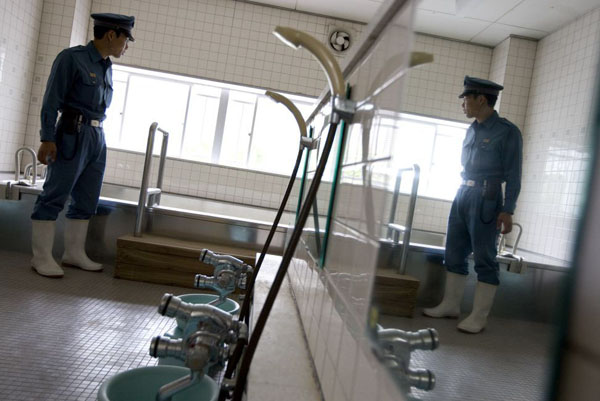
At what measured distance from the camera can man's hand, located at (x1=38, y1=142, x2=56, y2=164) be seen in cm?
257

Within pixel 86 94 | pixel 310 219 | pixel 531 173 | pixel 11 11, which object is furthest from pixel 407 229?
pixel 11 11

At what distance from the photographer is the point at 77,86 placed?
2.72 metres

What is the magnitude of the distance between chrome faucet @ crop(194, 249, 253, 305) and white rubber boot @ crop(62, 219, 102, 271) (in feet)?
5.02

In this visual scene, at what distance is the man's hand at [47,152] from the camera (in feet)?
8.43

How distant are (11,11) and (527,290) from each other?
545cm

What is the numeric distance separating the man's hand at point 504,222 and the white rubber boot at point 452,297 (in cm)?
6

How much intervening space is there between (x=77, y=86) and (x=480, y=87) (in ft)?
9.11

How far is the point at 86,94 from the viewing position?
2734 millimetres

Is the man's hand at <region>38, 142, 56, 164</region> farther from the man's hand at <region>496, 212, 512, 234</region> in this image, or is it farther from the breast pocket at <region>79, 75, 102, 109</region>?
the man's hand at <region>496, 212, 512, 234</region>

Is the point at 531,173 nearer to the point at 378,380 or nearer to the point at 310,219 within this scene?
the point at 378,380

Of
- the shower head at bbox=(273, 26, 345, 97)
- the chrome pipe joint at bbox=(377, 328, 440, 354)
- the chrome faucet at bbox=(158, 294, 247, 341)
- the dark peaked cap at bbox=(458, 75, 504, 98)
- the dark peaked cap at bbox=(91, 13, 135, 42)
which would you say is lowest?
the chrome faucet at bbox=(158, 294, 247, 341)

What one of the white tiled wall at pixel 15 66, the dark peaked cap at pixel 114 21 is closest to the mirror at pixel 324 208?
the dark peaked cap at pixel 114 21

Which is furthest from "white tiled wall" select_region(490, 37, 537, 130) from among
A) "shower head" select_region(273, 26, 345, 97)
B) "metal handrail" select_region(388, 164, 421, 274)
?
"shower head" select_region(273, 26, 345, 97)

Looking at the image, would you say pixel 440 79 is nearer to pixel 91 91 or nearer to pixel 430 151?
pixel 430 151
